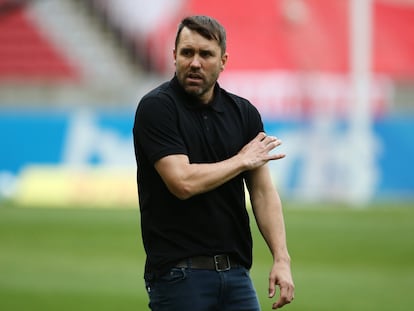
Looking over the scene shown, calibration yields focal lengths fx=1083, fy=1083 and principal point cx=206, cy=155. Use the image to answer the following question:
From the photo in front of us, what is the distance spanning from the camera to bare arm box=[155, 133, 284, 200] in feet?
17.5

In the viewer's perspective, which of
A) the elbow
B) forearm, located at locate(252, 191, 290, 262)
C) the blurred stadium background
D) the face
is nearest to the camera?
the elbow

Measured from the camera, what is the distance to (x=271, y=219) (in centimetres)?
572

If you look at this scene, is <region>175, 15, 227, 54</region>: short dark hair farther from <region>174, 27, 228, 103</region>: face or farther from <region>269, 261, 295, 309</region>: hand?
<region>269, 261, 295, 309</region>: hand

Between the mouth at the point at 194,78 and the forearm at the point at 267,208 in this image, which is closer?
the mouth at the point at 194,78

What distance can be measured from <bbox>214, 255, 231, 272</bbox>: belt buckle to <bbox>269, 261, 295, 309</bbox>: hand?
26 centimetres

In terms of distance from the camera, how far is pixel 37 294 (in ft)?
40.9

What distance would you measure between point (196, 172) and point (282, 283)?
75cm

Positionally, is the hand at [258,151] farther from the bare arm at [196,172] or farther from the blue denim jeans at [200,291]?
the blue denim jeans at [200,291]

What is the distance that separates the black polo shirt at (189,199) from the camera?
214 inches

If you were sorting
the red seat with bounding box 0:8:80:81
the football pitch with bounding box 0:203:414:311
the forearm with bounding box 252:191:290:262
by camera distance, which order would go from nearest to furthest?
the forearm with bounding box 252:191:290:262 → the football pitch with bounding box 0:203:414:311 → the red seat with bounding box 0:8:80:81

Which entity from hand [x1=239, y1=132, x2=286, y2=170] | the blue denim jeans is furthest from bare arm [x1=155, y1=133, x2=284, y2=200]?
the blue denim jeans

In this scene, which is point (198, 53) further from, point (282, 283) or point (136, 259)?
point (136, 259)

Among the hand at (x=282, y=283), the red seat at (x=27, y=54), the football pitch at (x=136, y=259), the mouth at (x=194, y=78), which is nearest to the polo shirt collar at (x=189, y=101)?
the mouth at (x=194, y=78)

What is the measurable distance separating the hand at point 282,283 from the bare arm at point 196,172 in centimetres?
56
